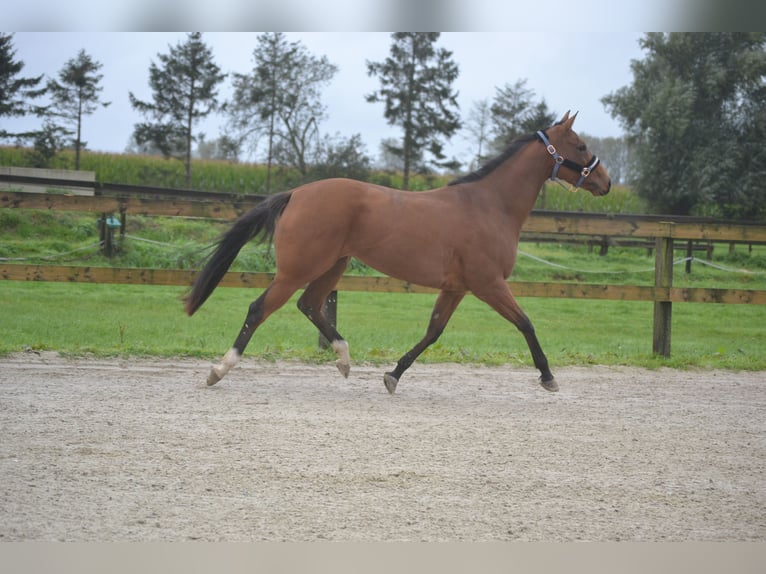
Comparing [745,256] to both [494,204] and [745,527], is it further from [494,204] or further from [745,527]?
[745,527]

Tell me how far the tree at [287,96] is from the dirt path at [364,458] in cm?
1450

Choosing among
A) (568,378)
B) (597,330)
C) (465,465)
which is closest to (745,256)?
(597,330)

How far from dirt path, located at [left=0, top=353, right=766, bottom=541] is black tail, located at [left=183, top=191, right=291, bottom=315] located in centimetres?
62

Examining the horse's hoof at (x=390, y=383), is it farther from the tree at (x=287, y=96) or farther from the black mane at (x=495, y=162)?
the tree at (x=287, y=96)

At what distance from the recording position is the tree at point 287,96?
1966 centimetres

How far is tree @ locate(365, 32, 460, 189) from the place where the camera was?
20.7 m

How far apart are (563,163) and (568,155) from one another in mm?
78

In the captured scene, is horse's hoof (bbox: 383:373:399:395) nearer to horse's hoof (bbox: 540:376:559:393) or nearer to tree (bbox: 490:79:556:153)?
horse's hoof (bbox: 540:376:559:393)

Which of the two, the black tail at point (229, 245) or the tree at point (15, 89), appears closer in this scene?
the black tail at point (229, 245)

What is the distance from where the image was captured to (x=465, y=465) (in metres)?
3.62

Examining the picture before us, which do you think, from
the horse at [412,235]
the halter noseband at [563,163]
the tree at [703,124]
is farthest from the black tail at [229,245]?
the tree at [703,124]

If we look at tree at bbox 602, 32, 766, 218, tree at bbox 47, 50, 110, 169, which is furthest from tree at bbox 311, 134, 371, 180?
tree at bbox 602, 32, 766, 218

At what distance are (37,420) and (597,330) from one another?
8905 mm

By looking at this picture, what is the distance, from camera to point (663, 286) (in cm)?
760
